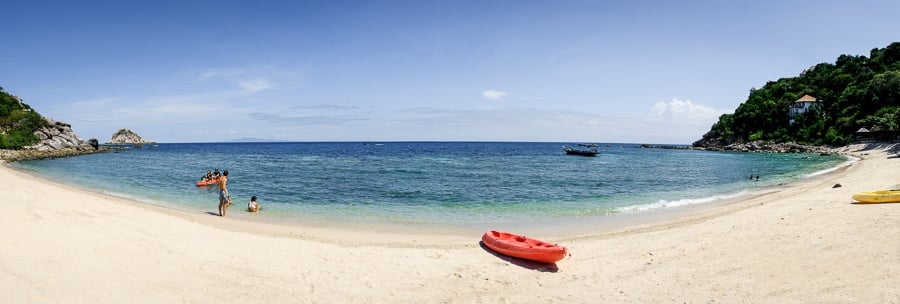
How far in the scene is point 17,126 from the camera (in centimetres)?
6831

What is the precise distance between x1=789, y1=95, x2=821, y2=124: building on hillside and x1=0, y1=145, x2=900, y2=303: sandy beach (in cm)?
9058

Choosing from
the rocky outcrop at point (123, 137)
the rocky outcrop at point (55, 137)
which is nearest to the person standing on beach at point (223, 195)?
the rocky outcrop at point (55, 137)

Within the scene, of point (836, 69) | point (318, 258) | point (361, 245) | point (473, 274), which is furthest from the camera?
point (836, 69)

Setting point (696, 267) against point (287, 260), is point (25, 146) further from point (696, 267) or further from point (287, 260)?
point (696, 267)

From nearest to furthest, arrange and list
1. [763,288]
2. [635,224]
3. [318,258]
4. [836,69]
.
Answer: [763,288], [318,258], [635,224], [836,69]

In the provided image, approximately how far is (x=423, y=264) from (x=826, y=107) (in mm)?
103944

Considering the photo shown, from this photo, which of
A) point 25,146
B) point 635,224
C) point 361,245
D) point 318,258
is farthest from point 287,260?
point 25,146

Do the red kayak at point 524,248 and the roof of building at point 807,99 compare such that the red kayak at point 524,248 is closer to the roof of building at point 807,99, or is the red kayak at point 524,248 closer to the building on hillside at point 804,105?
the building on hillside at point 804,105

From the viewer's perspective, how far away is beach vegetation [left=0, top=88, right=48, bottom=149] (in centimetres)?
6012

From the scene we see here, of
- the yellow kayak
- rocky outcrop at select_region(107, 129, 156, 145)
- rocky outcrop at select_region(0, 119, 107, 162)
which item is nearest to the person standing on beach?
the yellow kayak

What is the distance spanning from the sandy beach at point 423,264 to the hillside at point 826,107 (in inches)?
2467

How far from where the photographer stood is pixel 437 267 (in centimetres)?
1008

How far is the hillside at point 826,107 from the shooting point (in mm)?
64188

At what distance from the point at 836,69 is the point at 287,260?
427ft
